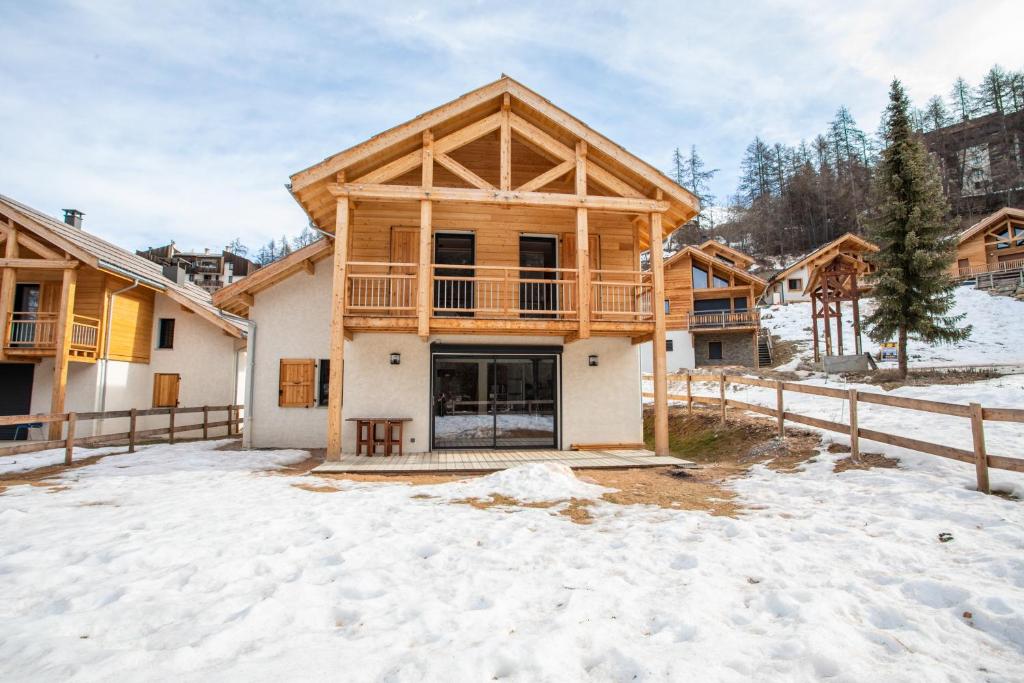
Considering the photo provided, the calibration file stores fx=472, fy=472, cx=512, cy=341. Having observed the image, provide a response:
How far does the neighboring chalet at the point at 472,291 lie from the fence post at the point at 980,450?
490 centimetres

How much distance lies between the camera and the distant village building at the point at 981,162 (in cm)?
4444

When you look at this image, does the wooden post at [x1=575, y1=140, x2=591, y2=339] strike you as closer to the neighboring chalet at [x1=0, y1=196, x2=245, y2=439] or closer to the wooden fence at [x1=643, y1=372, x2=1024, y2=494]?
the wooden fence at [x1=643, y1=372, x2=1024, y2=494]

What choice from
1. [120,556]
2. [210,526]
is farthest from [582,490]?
[120,556]

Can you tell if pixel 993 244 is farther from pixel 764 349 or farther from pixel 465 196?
pixel 465 196

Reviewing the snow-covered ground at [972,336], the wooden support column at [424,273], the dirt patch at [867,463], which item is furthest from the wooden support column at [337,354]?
the snow-covered ground at [972,336]

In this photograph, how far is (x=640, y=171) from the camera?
1044cm

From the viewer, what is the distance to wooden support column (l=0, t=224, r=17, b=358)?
47.2 feet

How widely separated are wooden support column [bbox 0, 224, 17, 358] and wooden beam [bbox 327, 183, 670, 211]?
41.5 feet

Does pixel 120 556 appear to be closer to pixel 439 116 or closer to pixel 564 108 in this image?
pixel 439 116

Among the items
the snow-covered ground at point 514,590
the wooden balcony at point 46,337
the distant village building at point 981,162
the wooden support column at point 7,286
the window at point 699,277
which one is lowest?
the snow-covered ground at point 514,590

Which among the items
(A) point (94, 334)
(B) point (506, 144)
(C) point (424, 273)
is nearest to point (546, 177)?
(B) point (506, 144)

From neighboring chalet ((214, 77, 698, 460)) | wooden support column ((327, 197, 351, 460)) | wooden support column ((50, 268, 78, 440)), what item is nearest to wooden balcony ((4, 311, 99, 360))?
wooden support column ((50, 268, 78, 440))

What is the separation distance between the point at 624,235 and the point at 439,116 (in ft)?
17.4

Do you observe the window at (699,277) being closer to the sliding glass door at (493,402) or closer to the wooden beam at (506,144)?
the sliding glass door at (493,402)
